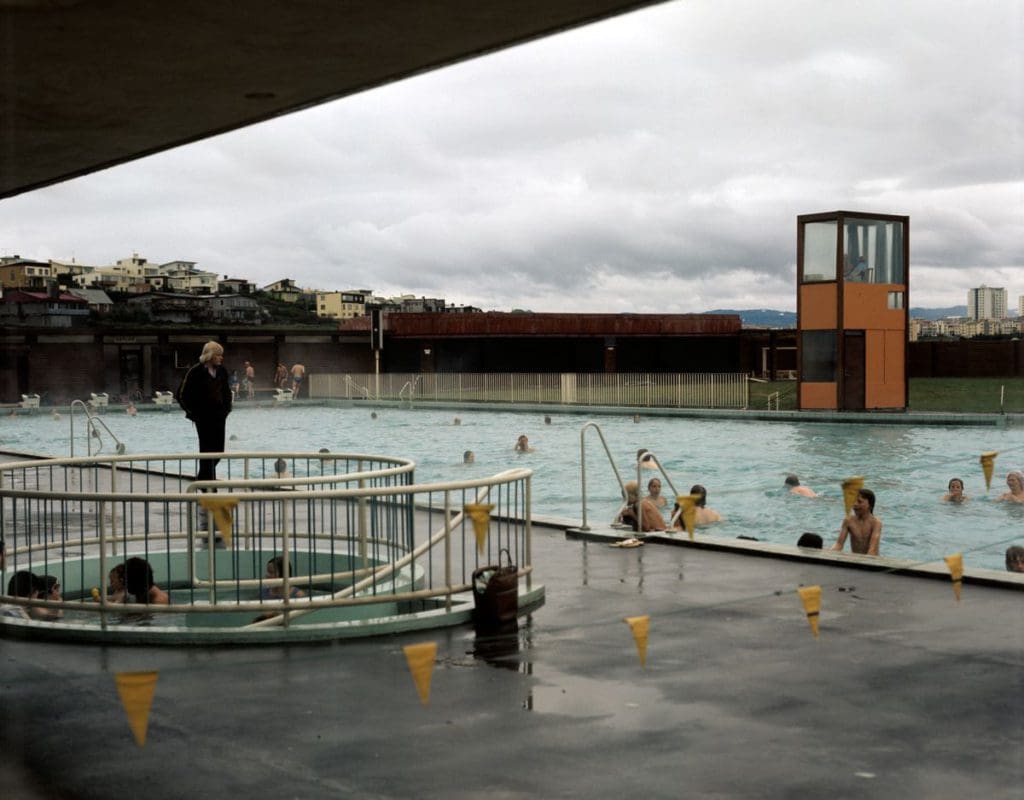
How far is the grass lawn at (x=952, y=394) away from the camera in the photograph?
1463 inches

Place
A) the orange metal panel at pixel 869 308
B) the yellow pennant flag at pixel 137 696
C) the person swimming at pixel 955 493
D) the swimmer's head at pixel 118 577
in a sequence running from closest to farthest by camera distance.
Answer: the yellow pennant flag at pixel 137 696 → the swimmer's head at pixel 118 577 → the person swimming at pixel 955 493 → the orange metal panel at pixel 869 308

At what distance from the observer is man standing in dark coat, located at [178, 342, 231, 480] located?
12.5m

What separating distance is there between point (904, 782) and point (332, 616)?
546 cm

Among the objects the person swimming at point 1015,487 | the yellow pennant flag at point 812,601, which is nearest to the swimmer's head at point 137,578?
the yellow pennant flag at point 812,601

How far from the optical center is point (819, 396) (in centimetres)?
3625

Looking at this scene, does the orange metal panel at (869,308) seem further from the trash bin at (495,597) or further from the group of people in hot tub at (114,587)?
→ the trash bin at (495,597)

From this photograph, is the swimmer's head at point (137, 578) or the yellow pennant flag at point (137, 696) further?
the swimmer's head at point (137, 578)

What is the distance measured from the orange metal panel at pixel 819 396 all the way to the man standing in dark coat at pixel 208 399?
2632 cm

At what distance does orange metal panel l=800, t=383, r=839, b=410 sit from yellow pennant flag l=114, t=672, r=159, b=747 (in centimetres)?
3252

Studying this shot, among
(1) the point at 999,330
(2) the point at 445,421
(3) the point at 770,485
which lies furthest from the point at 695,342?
(3) the point at 770,485

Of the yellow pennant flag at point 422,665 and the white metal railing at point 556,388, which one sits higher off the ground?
the white metal railing at point 556,388

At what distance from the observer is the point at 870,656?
7500mm

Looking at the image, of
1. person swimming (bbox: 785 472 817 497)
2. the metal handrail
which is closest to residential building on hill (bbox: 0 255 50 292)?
the metal handrail

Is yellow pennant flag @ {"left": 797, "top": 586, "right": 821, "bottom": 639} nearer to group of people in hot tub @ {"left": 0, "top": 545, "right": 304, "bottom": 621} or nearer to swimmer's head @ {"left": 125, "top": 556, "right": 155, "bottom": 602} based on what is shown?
group of people in hot tub @ {"left": 0, "top": 545, "right": 304, "bottom": 621}
